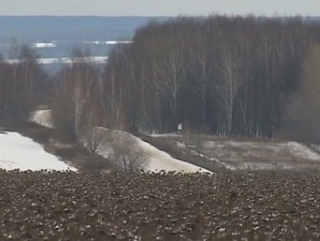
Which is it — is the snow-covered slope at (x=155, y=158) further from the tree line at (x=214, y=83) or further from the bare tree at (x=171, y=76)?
Result: the bare tree at (x=171, y=76)

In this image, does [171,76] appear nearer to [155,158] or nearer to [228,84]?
[228,84]

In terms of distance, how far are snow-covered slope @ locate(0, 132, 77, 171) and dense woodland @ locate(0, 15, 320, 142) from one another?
9.86 meters

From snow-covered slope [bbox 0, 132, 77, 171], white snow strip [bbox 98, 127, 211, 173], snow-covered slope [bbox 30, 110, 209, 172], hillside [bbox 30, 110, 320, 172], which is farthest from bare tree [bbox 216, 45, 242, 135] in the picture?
snow-covered slope [bbox 0, 132, 77, 171]

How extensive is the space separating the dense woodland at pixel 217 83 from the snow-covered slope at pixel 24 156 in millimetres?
9857

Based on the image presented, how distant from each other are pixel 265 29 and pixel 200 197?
51.3 metres

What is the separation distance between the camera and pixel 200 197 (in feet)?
39.4

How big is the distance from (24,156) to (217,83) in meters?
24.2

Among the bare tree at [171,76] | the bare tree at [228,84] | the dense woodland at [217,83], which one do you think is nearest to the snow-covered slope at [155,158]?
the dense woodland at [217,83]

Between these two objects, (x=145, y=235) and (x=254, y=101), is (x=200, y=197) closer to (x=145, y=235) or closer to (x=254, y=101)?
(x=145, y=235)

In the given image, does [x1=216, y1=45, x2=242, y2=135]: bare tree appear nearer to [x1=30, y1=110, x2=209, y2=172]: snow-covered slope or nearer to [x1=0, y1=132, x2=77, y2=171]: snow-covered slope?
[x1=30, y1=110, x2=209, y2=172]: snow-covered slope

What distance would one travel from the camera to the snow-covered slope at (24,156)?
33125 millimetres

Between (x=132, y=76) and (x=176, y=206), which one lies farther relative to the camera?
(x=132, y=76)

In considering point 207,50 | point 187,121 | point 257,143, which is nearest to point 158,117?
point 187,121

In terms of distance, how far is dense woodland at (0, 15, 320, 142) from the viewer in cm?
5572
